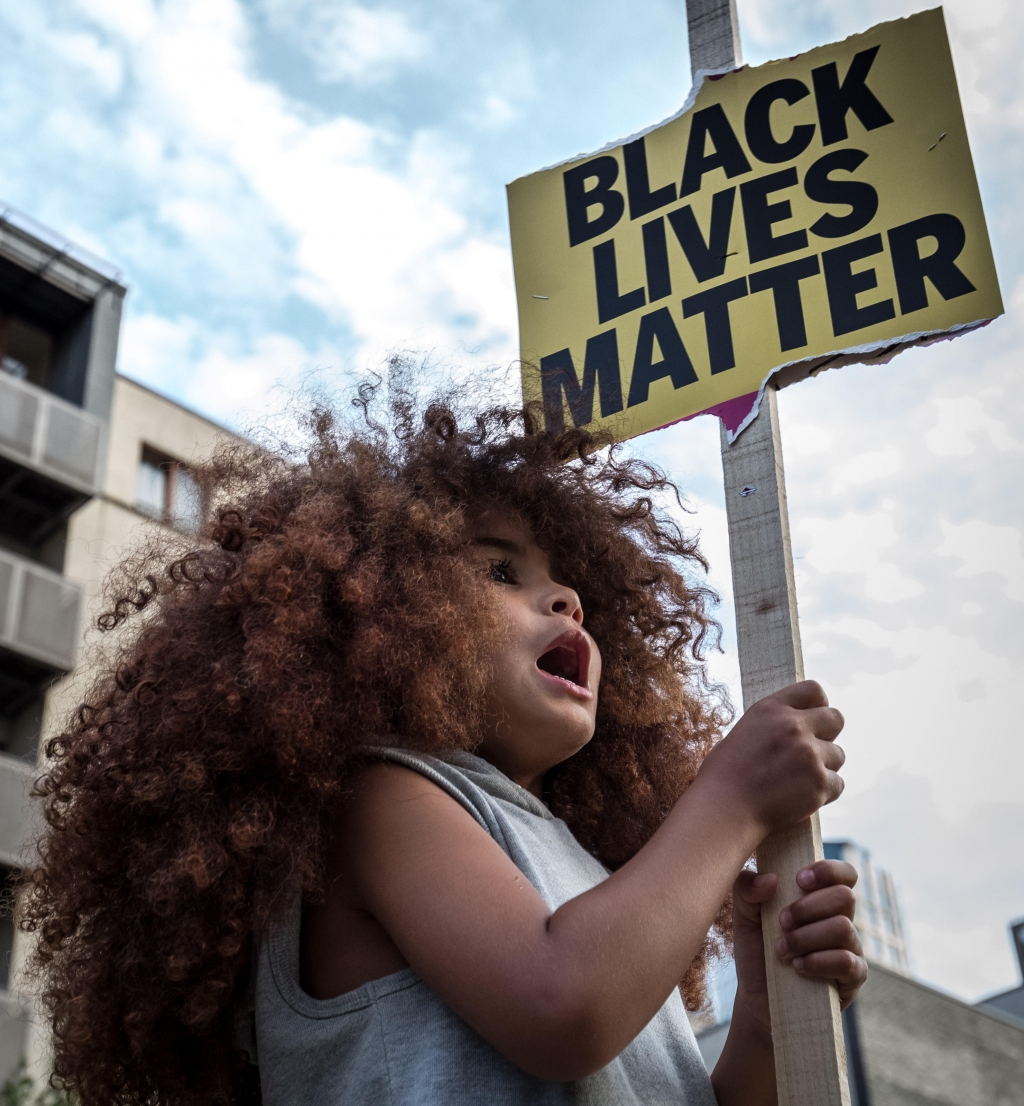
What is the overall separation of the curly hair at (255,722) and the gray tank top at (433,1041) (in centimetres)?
8

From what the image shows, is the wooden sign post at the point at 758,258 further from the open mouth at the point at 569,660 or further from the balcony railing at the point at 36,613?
the balcony railing at the point at 36,613

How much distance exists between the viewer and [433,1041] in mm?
1872

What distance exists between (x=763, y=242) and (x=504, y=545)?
72 centimetres

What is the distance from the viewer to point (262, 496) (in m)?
2.52

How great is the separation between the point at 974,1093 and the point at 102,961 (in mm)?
19365

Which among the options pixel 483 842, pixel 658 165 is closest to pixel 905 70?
pixel 658 165

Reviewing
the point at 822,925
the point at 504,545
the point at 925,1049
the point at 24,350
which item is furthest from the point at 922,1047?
the point at 822,925

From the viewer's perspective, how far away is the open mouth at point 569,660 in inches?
94.1

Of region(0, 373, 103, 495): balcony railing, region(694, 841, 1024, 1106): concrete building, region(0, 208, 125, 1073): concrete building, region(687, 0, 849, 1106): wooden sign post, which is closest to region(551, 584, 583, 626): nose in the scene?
region(687, 0, 849, 1106): wooden sign post

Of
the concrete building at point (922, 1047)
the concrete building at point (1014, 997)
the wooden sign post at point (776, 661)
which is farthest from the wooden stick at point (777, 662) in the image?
the concrete building at point (1014, 997)

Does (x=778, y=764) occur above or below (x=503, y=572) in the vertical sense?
below

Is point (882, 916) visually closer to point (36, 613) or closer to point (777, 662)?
point (36, 613)

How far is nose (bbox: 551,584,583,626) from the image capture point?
97.0 inches

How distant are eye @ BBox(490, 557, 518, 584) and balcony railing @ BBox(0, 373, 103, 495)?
15803 mm
